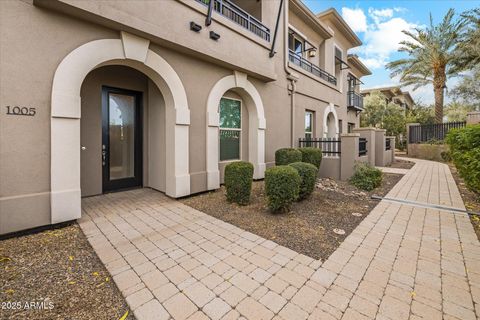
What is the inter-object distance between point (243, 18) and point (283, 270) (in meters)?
7.72

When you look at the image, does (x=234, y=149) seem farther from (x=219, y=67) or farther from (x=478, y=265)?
(x=478, y=265)

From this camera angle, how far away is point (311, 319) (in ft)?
6.61

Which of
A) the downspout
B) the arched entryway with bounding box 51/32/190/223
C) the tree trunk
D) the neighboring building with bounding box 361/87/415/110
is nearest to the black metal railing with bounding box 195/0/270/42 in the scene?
the downspout

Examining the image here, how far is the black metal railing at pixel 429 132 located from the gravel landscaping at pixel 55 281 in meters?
20.8

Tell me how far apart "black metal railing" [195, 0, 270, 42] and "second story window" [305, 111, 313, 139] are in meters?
4.68

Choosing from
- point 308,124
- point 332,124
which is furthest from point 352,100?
point 308,124

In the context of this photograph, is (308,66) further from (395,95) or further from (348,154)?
(395,95)

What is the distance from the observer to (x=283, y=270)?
9.02 ft

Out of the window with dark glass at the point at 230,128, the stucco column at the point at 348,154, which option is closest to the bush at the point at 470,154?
the stucco column at the point at 348,154

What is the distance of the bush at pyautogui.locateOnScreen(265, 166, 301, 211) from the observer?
442 cm

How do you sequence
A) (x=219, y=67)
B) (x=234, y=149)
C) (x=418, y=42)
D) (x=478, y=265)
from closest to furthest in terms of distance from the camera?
(x=478, y=265)
(x=219, y=67)
(x=234, y=149)
(x=418, y=42)

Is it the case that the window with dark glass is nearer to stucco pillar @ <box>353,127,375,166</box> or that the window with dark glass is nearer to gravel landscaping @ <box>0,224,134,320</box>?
gravel landscaping @ <box>0,224,134,320</box>

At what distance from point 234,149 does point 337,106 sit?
9.33m

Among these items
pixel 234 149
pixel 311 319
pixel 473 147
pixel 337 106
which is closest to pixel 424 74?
pixel 337 106
